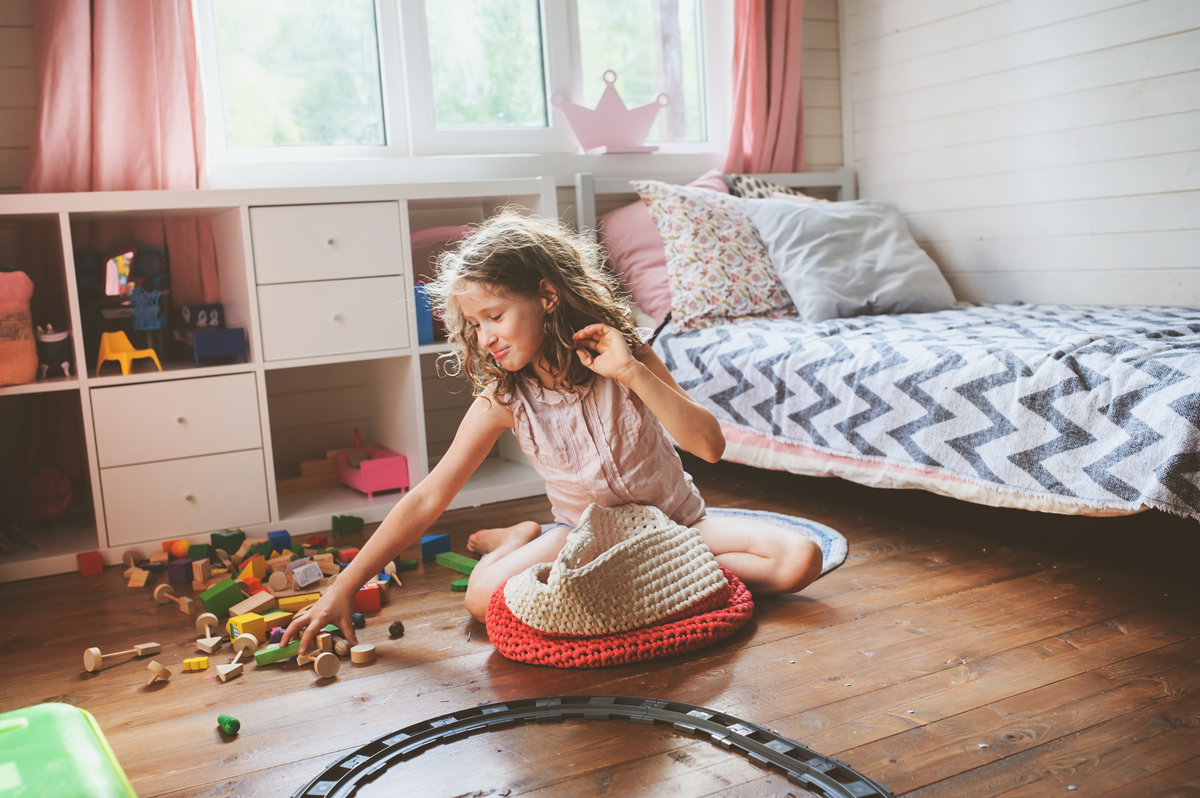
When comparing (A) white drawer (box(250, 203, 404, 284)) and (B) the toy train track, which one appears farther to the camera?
(A) white drawer (box(250, 203, 404, 284))

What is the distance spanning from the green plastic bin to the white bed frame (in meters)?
1.73

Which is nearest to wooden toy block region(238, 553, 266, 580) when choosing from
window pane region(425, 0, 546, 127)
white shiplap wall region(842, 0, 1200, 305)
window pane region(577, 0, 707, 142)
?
window pane region(425, 0, 546, 127)

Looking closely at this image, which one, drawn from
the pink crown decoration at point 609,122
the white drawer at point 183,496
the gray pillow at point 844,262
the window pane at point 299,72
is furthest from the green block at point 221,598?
the pink crown decoration at point 609,122

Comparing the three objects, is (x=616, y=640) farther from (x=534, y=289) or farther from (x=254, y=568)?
(x=254, y=568)

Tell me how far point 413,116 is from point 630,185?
25.3 inches

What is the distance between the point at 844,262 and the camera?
2.53m

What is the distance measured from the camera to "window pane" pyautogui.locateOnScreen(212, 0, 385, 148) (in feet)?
8.00

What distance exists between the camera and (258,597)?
5.17 feet

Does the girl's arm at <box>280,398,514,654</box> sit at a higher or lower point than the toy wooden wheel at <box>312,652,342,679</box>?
higher

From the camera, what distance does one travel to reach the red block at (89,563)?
188 cm

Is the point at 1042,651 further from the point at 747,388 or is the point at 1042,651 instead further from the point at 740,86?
the point at 740,86

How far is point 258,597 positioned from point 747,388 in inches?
43.7

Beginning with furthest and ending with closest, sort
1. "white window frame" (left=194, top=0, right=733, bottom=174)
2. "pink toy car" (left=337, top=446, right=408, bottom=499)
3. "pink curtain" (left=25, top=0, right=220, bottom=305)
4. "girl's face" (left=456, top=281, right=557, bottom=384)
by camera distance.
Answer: "white window frame" (left=194, top=0, right=733, bottom=174) → "pink toy car" (left=337, top=446, right=408, bottom=499) → "pink curtain" (left=25, top=0, right=220, bottom=305) → "girl's face" (left=456, top=281, right=557, bottom=384)

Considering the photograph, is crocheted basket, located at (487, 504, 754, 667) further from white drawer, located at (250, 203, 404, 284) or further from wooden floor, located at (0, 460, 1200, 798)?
white drawer, located at (250, 203, 404, 284)
